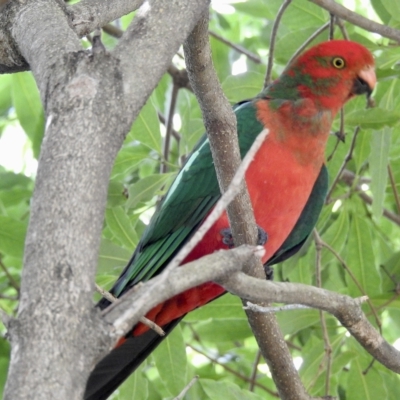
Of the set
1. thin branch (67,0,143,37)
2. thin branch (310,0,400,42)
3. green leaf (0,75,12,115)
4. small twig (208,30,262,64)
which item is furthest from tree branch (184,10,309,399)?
green leaf (0,75,12,115)

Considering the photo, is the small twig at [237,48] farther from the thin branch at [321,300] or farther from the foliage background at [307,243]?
the thin branch at [321,300]

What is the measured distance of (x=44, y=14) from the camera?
1.33 metres

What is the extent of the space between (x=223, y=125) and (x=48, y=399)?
874mm

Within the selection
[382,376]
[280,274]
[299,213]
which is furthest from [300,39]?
[382,376]

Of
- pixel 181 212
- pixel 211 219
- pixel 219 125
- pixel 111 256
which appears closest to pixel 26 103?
pixel 111 256

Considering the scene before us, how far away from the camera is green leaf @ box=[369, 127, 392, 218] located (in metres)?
2.37

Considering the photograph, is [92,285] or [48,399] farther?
[92,285]

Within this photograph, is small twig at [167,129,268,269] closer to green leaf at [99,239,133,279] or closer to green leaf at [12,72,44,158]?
green leaf at [99,239,133,279]

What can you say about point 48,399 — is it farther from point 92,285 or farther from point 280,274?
point 280,274

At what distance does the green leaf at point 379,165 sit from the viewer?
2369 mm

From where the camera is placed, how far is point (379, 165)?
7.84 ft

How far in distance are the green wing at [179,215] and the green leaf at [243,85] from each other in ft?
1.46

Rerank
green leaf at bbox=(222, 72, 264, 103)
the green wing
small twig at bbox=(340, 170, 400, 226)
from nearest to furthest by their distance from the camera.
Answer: the green wing < green leaf at bbox=(222, 72, 264, 103) < small twig at bbox=(340, 170, 400, 226)

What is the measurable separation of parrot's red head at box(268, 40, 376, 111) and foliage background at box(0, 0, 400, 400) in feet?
0.24
